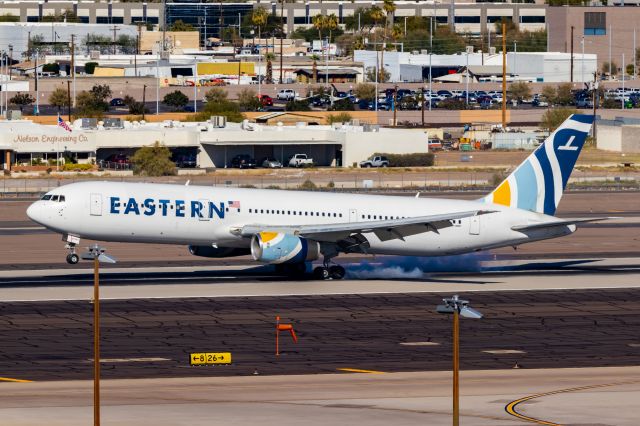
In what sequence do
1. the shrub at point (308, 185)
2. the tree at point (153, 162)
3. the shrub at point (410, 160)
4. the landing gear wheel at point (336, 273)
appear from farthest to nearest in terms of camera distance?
the shrub at point (410, 160)
the tree at point (153, 162)
the shrub at point (308, 185)
the landing gear wheel at point (336, 273)

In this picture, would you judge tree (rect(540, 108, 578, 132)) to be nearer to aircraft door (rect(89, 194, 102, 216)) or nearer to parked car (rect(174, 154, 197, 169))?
parked car (rect(174, 154, 197, 169))

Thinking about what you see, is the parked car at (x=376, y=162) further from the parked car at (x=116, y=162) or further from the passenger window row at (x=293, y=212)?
the passenger window row at (x=293, y=212)

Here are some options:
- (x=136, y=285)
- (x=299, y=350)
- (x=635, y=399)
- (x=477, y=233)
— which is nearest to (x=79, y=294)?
(x=136, y=285)

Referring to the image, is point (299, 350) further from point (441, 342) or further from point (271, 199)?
point (271, 199)

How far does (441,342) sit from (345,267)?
72.5 feet

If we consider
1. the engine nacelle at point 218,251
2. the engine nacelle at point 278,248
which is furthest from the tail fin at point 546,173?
the engine nacelle at point 218,251

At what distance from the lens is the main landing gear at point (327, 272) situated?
241ft

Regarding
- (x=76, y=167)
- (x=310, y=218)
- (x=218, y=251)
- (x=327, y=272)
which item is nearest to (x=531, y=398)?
(x=327, y=272)

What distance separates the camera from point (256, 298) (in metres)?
66.9

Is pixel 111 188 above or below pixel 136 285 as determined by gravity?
above

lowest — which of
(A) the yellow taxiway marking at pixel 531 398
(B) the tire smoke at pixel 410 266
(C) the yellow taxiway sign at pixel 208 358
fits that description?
(A) the yellow taxiway marking at pixel 531 398

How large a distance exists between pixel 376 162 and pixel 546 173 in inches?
3120

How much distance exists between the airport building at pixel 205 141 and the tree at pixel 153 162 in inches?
229

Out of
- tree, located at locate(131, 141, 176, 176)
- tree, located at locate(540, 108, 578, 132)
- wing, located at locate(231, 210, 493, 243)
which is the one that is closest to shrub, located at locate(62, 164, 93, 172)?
tree, located at locate(131, 141, 176, 176)
